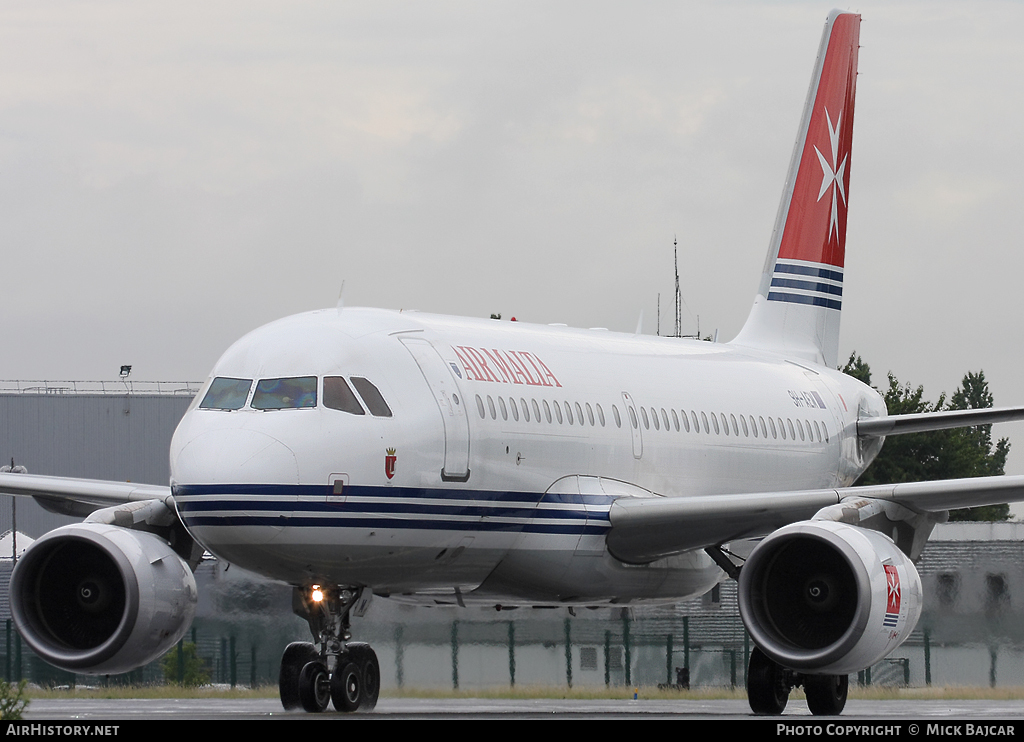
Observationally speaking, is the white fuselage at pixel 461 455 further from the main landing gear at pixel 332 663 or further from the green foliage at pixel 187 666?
the green foliage at pixel 187 666

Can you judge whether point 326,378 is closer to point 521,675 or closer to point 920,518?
point 920,518

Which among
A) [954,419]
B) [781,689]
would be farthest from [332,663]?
[954,419]

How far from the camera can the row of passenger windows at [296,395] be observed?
16.8 meters

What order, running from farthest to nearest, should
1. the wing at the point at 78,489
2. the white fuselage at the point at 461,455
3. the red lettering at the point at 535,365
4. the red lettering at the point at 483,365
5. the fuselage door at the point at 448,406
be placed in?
1. the wing at the point at 78,489
2. the red lettering at the point at 535,365
3. the red lettering at the point at 483,365
4. the fuselage door at the point at 448,406
5. the white fuselage at the point at 461,455

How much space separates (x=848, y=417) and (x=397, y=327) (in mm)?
10530

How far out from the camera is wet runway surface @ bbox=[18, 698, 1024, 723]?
19.6 metres

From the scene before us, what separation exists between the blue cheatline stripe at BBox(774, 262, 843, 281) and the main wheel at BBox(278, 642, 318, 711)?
38.0 ft

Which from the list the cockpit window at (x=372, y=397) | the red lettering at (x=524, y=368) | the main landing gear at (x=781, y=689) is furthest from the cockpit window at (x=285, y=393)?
the main landing gear at (x=781, y=689)

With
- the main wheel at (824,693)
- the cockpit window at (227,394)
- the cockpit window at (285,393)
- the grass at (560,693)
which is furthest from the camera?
the grass at (560,693)

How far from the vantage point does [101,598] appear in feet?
61.2

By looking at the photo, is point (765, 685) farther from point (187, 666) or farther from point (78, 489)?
point (187, 666)

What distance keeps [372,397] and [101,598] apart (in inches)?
151

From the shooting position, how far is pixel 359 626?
2539 cm

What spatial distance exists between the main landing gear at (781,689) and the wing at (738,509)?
1846 millimetres
